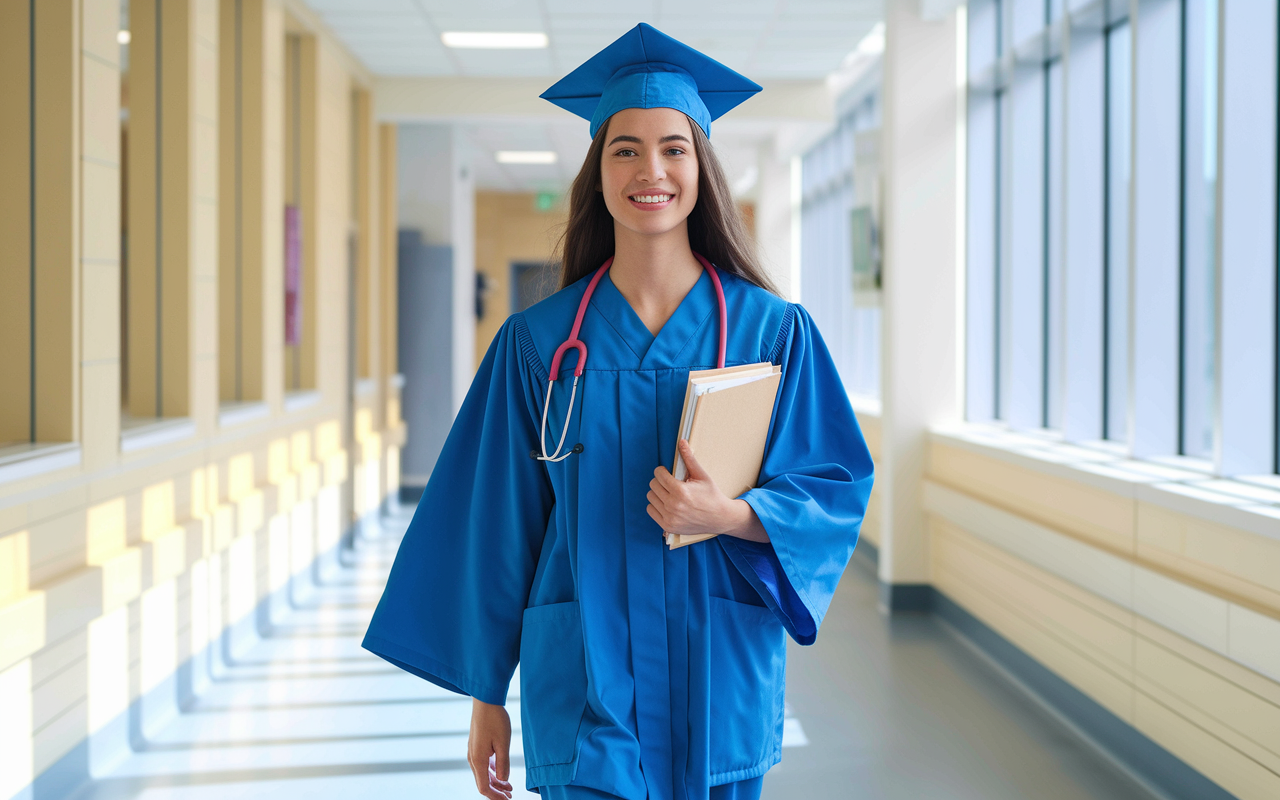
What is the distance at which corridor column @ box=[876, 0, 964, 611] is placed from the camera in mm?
4574

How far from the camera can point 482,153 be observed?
9922mm

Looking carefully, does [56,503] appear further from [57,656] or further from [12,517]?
[57,656]

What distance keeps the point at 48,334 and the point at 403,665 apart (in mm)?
2193

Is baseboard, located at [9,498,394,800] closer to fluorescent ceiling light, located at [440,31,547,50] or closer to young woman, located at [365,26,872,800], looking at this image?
young woman, located at [365,26,872,800]

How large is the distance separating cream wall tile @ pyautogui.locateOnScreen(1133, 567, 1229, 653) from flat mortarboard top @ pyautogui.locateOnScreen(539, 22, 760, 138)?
77.1 inches

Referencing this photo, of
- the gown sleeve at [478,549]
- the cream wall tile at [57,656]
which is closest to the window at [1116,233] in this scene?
the gown sleeve at [478,549]

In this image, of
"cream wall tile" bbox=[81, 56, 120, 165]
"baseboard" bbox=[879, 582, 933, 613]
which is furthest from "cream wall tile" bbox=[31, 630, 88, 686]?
"baseboard" bbox=[879, 582, 933, 613]

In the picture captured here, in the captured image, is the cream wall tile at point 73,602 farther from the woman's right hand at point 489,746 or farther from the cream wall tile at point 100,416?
the woman's right hand at point 489,746

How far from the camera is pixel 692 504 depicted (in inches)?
44.6

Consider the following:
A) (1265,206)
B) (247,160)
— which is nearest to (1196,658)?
(1265,206)

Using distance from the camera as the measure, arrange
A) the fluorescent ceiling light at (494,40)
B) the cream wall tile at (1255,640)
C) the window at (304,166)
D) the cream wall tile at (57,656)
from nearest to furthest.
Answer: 1. the cream wall tile at (1255,640)
2. the cream wall tile at (57,656)
3. the window at (304,166)
4. the fluorescent ceiling light at (494,40)

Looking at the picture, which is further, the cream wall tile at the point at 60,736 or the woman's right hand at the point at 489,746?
the cream wall tile at the point at 60,736

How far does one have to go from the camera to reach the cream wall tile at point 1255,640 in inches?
86.0

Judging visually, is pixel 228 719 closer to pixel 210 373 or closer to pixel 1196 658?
pixel 210 373
